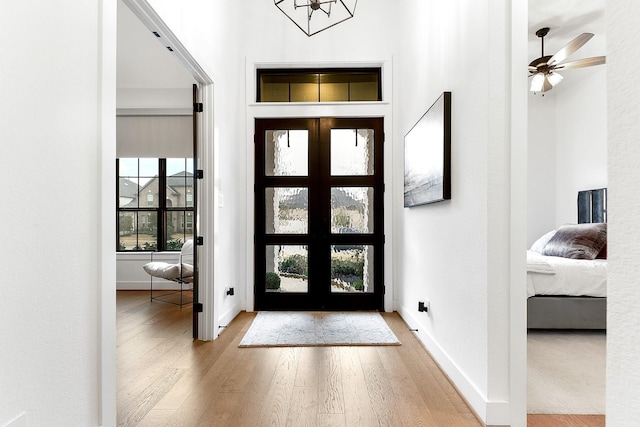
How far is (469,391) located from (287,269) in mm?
2552

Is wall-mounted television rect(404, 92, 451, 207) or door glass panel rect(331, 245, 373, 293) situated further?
door glass panel rect(331, 245, 373, 293)

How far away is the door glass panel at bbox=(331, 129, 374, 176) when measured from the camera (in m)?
4.29

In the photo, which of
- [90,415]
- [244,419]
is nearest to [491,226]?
[244,419]

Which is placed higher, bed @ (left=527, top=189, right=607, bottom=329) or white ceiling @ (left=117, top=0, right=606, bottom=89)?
white ceiling @ (left=117, top=0, right=606, bottom=89)

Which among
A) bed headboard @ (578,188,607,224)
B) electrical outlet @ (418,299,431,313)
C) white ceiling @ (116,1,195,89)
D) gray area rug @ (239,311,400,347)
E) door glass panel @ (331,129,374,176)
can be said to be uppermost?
white ceiling @ (116,1,195,89)

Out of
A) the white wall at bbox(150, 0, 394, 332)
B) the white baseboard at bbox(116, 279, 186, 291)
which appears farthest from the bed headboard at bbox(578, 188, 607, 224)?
the white baseboard at bbox(116, 279, 186, 291)

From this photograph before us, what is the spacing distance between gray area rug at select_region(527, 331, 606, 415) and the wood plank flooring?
0.57ft

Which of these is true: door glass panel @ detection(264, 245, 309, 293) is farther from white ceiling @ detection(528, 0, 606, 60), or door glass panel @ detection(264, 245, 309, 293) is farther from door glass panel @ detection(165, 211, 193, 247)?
white ceiling @ detection(528, 0, 606, 60)

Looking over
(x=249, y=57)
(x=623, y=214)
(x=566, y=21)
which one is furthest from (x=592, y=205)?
(x=623, y=214)

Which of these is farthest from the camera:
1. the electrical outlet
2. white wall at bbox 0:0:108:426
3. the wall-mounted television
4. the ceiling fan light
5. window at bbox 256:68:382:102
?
window at bbox 256:68:382:102

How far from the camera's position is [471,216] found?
6.84 feet

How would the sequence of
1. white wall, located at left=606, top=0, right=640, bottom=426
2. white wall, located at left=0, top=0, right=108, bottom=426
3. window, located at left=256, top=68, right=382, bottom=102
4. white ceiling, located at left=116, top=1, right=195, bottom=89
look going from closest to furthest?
white wall, located at left=606, top=0, right=640, bottom=426, white wall, located at left=0, top=0, right=108, bottom=426, white ceiling, located at left=116, top=1, right=195, bottom=89, window, located at left=256, top=68, right=382, bottom=102

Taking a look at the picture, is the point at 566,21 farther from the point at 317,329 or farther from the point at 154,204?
the point at 154,204

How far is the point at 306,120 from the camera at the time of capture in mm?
4289
